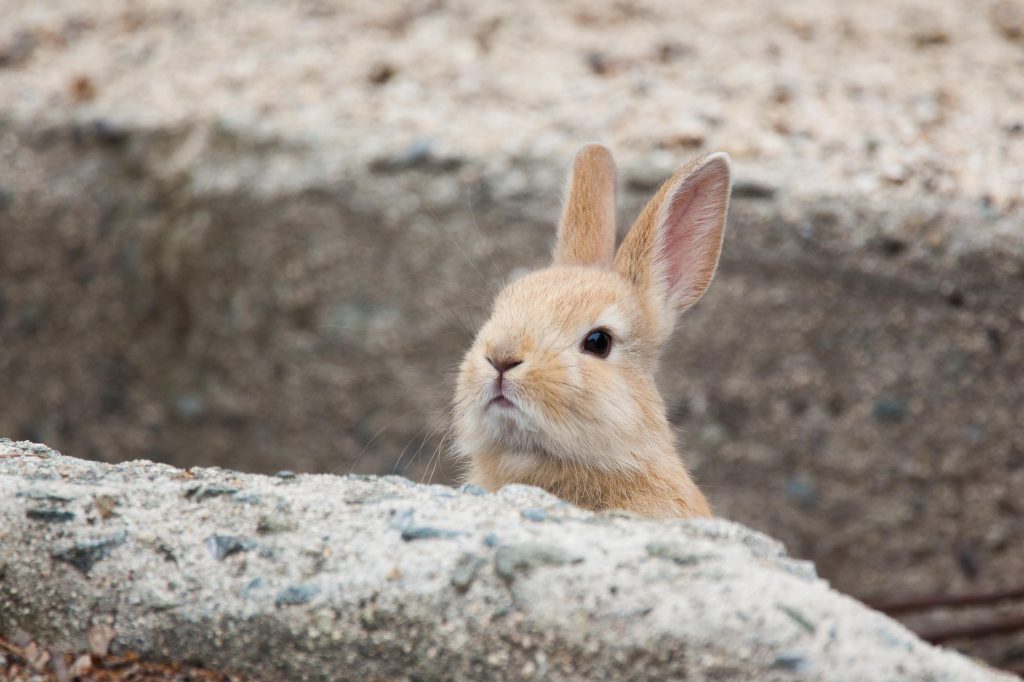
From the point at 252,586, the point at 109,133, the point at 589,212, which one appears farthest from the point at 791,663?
the point at 109,133

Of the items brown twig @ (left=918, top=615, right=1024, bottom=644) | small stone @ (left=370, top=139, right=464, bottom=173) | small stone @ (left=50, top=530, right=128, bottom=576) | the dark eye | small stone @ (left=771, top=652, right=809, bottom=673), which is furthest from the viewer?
small stone @ (left=370, top=139, right=464, bottom=173)

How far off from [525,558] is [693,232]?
2459 millimetres

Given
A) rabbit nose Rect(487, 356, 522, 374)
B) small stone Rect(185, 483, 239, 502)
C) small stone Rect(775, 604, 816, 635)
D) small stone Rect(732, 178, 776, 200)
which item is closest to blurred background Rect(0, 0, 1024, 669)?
small stone Rect(732, 178, 776, 200)

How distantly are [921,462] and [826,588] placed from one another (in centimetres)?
341

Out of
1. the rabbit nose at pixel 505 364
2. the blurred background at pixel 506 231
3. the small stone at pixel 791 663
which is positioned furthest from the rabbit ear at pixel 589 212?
the small stone at pixel 791 663

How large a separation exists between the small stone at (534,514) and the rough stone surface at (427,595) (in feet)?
0.12

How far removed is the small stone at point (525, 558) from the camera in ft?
8.65

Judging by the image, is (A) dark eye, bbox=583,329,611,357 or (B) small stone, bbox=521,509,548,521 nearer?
(B) small stone, bbox=521,509,548,521

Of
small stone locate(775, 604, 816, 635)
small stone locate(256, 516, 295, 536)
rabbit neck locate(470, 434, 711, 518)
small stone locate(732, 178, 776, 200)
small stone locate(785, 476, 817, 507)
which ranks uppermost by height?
small stone locate(732, 178, 776, 200)

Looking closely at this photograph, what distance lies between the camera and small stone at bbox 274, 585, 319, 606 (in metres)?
2.65

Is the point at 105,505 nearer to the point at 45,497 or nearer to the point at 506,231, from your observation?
the point at 45,497

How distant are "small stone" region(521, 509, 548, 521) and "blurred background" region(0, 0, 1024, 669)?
2.26m

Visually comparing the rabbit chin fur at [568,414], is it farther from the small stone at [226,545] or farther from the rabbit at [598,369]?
the small stone at [226,545]

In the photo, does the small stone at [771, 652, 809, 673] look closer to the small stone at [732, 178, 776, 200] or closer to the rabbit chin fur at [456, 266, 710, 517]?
the rabbit chin fur at [456, 266, 710, 517]
